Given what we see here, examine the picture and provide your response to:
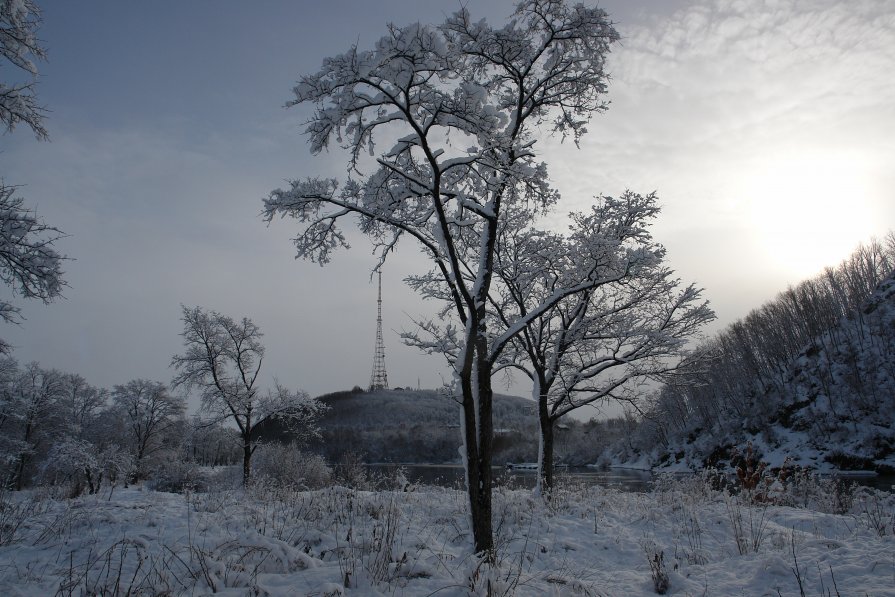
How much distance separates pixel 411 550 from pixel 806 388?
58436mm

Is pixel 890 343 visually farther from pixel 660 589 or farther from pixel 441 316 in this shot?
pixel 660 589

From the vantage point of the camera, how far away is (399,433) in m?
106

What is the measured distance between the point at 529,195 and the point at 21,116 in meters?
9.75

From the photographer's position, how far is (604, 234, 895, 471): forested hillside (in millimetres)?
39906

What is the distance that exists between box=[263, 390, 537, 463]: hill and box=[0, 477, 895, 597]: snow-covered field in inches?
2266

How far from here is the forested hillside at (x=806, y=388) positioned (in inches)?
1571

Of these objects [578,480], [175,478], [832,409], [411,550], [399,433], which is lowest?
[399,433]

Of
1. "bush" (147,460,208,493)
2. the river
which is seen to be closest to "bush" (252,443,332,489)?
"bush" (147,460,208,493)

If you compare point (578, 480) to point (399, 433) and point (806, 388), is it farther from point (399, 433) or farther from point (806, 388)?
Answer: point (399, 433)

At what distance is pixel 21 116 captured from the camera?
8.41 metres

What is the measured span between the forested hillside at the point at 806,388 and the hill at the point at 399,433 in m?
23.7

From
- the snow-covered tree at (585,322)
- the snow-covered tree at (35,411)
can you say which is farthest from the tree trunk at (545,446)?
the snow-covered tree at (35,411)

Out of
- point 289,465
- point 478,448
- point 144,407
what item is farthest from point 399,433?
point 478,448

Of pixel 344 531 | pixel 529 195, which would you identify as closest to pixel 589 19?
pixel 529 195
